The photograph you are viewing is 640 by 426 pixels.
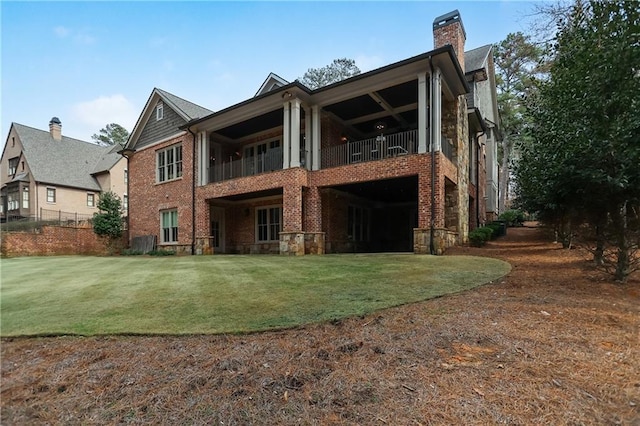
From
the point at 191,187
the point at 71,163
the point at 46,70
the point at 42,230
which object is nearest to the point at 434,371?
the point at 46,70

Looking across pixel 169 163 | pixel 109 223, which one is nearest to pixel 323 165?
pixel 169 163

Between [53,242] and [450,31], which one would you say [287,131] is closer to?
[450,31]

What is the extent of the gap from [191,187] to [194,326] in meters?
13.7

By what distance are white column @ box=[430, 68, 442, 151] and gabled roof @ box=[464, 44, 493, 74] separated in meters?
9.05

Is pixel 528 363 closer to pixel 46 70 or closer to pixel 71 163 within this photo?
pixel 46 70

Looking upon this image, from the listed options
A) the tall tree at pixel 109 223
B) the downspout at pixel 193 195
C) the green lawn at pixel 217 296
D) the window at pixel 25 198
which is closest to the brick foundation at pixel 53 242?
the tall tree at pixel 109 223

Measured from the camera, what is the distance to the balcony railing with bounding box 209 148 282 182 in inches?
566

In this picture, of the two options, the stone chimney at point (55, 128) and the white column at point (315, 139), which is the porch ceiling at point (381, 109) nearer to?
the white column at point (315, 139)

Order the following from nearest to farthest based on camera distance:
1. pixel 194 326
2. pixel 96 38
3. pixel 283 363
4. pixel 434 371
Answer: pixel 434 371, pixel 283 363, pixel 194 326, pixel 96 38

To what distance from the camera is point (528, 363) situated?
2.75 meters

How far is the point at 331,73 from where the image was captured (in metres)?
35.2

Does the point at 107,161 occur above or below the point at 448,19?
below

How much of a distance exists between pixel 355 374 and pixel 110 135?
59.1m

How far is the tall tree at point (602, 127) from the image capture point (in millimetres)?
5336
